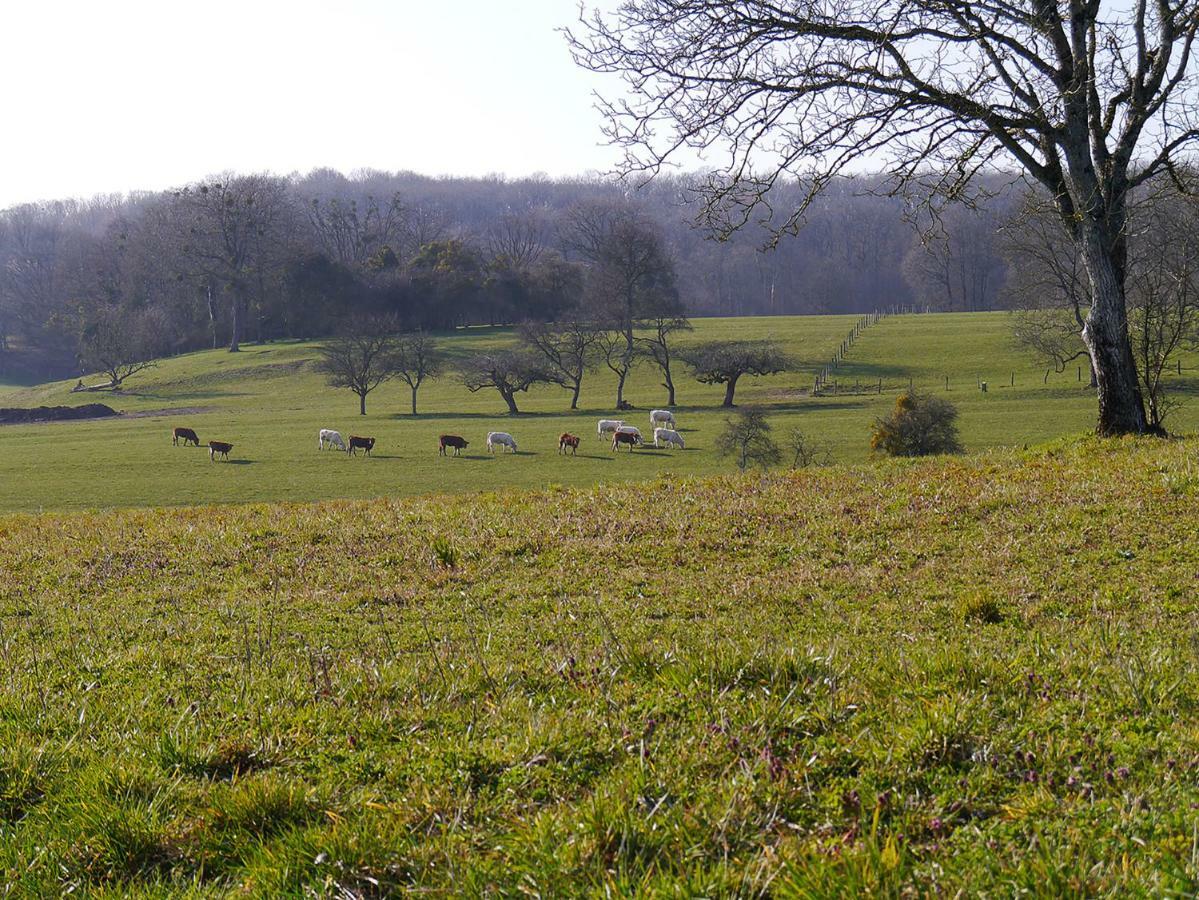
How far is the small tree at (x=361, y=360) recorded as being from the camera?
247 ft

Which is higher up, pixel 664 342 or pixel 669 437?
pixel 664 342

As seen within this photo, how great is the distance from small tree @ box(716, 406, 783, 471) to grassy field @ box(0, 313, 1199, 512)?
1.12 metres

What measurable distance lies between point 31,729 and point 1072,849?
4522 mm

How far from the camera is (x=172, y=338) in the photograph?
417 feet

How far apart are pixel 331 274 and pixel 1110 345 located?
379 feet

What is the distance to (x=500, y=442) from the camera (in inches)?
2099

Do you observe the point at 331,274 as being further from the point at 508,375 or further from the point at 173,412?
the point at 508,375

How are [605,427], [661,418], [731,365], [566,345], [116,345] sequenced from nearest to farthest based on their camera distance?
[605,427] → [661,418] → [731,365] → [566,345] → [116,345]

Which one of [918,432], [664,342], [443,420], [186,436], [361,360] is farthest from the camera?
[664,342]

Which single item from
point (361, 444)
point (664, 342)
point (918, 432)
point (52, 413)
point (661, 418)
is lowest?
point (361, 444)

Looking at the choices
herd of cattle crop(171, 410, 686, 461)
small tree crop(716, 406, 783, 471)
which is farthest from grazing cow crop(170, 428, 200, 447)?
small tree crop(716, 406, 783, 471)

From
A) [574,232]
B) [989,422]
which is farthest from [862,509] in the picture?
[574,232]

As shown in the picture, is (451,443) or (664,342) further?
(664,342)

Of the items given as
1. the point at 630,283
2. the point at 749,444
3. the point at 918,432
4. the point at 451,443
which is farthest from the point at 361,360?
the point at 918,432
